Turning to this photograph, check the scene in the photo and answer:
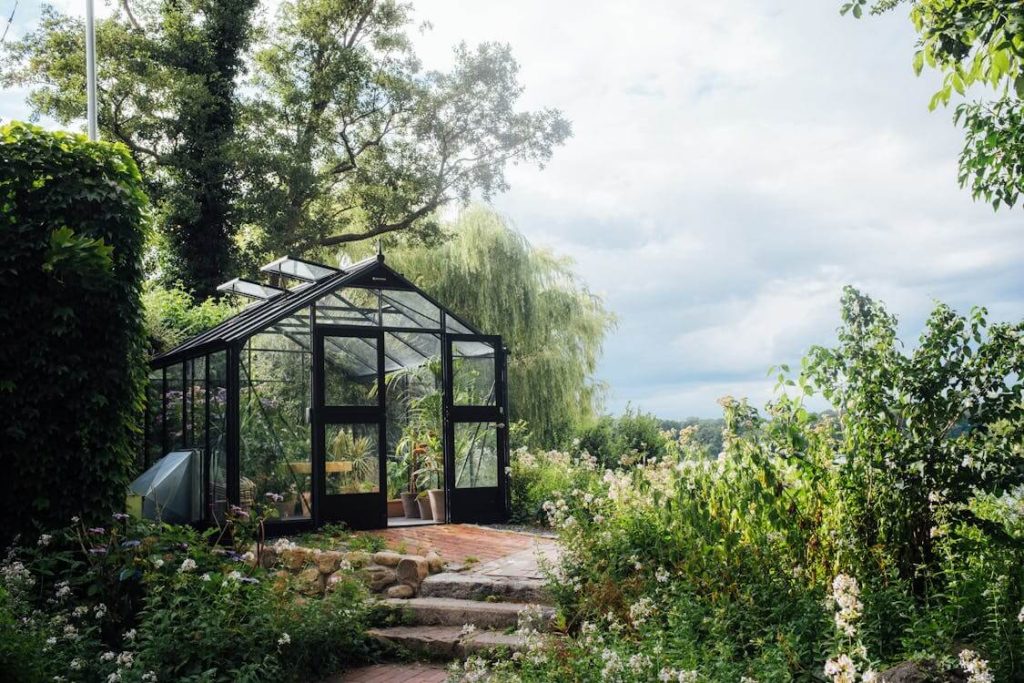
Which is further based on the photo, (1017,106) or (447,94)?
(447,94)

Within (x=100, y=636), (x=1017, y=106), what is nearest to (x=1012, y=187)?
(x=1017, y=106)

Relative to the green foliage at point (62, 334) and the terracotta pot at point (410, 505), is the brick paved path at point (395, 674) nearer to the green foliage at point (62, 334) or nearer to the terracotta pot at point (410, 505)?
the green foliage at point (62, 334)

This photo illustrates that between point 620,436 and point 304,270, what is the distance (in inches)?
276

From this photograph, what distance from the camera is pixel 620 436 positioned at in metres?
15.7

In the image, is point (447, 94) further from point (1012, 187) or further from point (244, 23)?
point (1012, 187)

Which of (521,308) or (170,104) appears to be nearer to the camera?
(170,104)

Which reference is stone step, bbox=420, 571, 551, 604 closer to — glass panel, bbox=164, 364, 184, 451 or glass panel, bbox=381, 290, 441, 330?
glass panel, bbox=381, 290, 441, 330

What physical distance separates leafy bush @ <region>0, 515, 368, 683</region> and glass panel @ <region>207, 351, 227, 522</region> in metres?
2.71

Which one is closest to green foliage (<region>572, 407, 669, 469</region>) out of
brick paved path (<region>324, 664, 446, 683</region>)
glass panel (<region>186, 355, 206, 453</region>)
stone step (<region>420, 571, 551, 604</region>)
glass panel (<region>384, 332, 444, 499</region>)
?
glass panel (<region>384, 332, 444, 499</region>)

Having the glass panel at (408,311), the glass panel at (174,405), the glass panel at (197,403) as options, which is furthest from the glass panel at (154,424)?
the glass panel at (408,311)

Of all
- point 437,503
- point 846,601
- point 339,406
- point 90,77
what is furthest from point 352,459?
point 846,601

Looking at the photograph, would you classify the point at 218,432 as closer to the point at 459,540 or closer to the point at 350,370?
the point at 350,370

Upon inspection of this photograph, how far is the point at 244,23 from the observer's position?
1636cm

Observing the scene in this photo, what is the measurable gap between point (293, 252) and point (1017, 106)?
13421 mm
